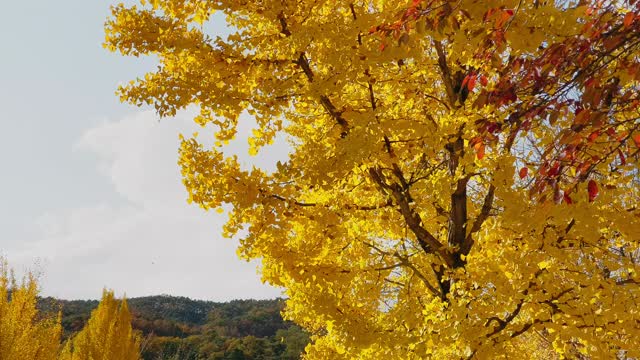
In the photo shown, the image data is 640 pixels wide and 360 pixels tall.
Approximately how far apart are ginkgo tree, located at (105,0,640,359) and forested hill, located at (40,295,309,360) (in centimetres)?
1743

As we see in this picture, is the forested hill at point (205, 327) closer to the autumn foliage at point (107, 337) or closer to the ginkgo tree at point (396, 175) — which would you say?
the autumn foliage at point (107, 337)

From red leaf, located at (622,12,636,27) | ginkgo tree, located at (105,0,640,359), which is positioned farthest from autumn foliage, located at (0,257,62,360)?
red leaf, located at (622,12,636,27)

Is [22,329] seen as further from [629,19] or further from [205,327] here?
[205,327]

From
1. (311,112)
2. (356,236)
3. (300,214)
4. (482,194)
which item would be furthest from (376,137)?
(482,194)

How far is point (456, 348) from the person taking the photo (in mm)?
4246

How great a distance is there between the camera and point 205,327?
39.0 meters

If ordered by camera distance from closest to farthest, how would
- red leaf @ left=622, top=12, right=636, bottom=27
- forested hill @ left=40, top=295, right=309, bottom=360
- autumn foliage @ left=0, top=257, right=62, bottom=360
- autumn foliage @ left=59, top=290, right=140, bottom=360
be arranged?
red leaf @ left=622, top=12, right=636, bottom=27 → autumn foliage @ left=0, top=257, right=62, bottom=360 → autumn foliage @ left=59, top=290, right=140, bottom=360 → forested hill @ left=40, top=295, right=309, bottom=360

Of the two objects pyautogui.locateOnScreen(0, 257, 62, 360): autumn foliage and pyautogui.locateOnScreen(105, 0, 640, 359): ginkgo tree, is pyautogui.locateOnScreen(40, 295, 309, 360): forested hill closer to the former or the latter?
pyautogui.locateOnScreen(0, 257, 62, 360): autumn foliage

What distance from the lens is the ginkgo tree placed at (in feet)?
12.2

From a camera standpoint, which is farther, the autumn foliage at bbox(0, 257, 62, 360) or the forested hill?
the forested hill

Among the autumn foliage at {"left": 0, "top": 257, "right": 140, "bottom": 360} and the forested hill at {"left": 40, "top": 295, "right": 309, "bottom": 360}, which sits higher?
the forested hill at {"left": 40, "top": 295, "right": 309, "bottom": 360}

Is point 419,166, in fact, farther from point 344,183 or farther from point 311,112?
point 311,112

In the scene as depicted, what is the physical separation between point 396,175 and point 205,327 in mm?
37146

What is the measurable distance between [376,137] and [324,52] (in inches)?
34.2
